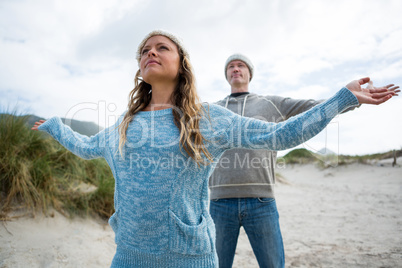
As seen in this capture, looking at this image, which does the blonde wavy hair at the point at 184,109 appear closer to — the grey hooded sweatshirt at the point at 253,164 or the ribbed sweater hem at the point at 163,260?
the ribbed sweater hem at the point at 163,260

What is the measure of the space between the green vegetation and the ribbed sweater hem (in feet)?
8.87

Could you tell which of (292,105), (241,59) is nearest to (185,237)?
(292,105)

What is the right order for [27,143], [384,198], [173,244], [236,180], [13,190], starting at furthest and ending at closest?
[384,198], [27,143], [13,190], [236,180], [173,244]

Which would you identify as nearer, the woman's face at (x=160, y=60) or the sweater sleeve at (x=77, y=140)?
the woman's face at (x=160, y=60)

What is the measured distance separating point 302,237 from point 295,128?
4031mm

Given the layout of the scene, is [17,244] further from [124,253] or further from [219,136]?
[219,136]

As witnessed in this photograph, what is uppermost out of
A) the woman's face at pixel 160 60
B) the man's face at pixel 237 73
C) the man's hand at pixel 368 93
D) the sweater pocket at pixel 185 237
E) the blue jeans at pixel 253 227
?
the man's face at pixel 237 73

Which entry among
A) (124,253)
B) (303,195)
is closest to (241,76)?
(124,253)

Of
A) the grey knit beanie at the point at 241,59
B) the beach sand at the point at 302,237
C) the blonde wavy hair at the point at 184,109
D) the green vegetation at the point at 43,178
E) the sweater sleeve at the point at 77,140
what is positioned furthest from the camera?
the green vegetation at the point at 43,178

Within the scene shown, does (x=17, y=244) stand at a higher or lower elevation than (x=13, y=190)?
lower

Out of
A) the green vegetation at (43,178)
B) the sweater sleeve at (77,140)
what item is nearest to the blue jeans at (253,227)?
the sweater sleeve at (77,140)

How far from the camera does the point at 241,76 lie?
8.02ft

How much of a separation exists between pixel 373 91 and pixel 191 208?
36.5 inches

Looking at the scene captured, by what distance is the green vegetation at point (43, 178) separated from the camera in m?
3.19
